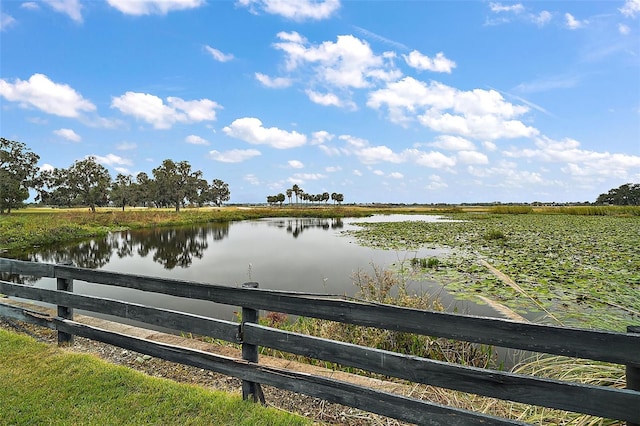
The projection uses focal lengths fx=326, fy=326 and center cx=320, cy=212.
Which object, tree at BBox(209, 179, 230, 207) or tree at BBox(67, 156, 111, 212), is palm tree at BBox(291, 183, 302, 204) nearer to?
tree at BBox(209, 179, 230, 207)

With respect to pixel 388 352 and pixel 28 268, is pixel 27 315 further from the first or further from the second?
pixel 388 352

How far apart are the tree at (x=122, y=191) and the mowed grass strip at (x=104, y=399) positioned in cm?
9571

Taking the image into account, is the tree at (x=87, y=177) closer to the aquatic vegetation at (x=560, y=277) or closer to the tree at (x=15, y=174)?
the tree at (x=15, y=174)

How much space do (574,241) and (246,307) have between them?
18.6 m

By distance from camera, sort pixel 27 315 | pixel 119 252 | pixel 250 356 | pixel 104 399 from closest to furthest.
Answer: pixel 250 356 → pixel 104 399 → pixel 27 315 → pixel 119 252

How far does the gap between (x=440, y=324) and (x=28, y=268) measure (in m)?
5.14

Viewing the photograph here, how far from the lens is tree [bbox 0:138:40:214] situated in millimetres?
44125

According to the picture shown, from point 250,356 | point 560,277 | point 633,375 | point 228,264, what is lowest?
point 228,264

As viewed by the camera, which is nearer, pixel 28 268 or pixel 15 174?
pixel 28 268

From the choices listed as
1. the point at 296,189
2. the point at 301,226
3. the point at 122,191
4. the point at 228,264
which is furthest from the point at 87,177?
the point at 296,189

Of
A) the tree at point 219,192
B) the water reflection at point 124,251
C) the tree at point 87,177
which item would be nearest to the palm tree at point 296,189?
the tree at point 219,192

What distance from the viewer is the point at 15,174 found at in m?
50.0

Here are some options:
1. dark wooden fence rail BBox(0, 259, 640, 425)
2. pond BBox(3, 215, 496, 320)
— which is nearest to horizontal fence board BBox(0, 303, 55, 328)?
dark wooden fence rail BBox(0, 259, 640, 425)

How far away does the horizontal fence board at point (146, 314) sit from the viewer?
9.81 ft
